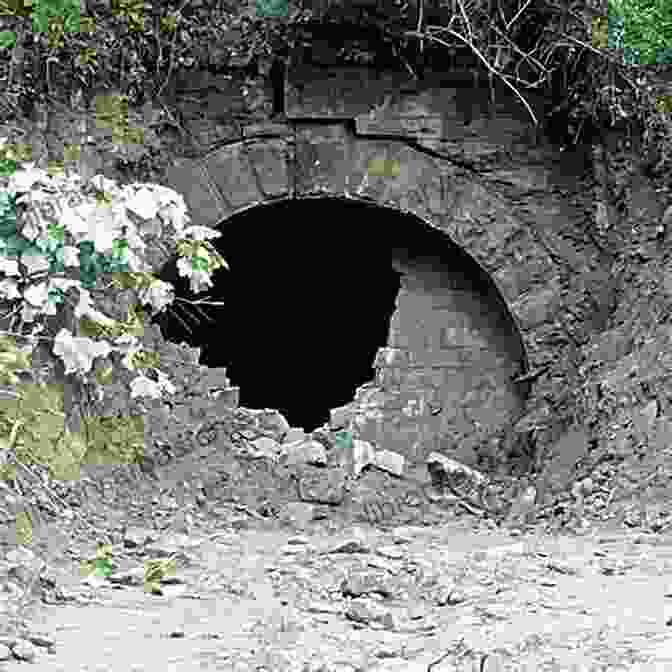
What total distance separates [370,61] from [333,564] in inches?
148

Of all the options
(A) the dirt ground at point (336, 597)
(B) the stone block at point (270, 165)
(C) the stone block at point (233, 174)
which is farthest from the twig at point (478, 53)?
(A) the dirt ground at point (336, 597)

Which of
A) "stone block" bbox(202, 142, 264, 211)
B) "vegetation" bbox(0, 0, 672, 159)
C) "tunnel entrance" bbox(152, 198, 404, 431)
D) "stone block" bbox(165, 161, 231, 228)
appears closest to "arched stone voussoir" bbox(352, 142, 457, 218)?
"tunnel entrance" bbox(152, 198, 404, 431)

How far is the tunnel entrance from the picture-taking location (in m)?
8.02

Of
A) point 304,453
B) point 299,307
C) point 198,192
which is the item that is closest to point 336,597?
point 304,453

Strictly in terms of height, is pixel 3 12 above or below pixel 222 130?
above

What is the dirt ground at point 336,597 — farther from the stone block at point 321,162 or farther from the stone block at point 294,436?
the stone block at point 321,162

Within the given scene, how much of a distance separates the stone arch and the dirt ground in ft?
5.29

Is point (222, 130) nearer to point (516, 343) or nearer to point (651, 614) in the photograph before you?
point (516, 343)

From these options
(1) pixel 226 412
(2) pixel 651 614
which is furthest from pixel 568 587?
(1) pixel 226 412

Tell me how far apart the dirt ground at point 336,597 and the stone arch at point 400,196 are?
161 cm

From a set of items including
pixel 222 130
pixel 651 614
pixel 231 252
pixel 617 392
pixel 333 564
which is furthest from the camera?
pixel 231 252

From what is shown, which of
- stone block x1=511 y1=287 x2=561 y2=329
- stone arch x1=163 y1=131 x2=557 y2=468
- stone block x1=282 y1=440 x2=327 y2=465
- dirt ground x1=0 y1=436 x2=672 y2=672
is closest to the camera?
dirt ground x1=0 y1=436 x2=672 y2=672

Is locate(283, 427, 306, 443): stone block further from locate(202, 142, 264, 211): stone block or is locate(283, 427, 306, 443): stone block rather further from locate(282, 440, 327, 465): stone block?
locate(202, 142, 264, 211): stone block

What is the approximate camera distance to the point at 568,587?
3.82m
